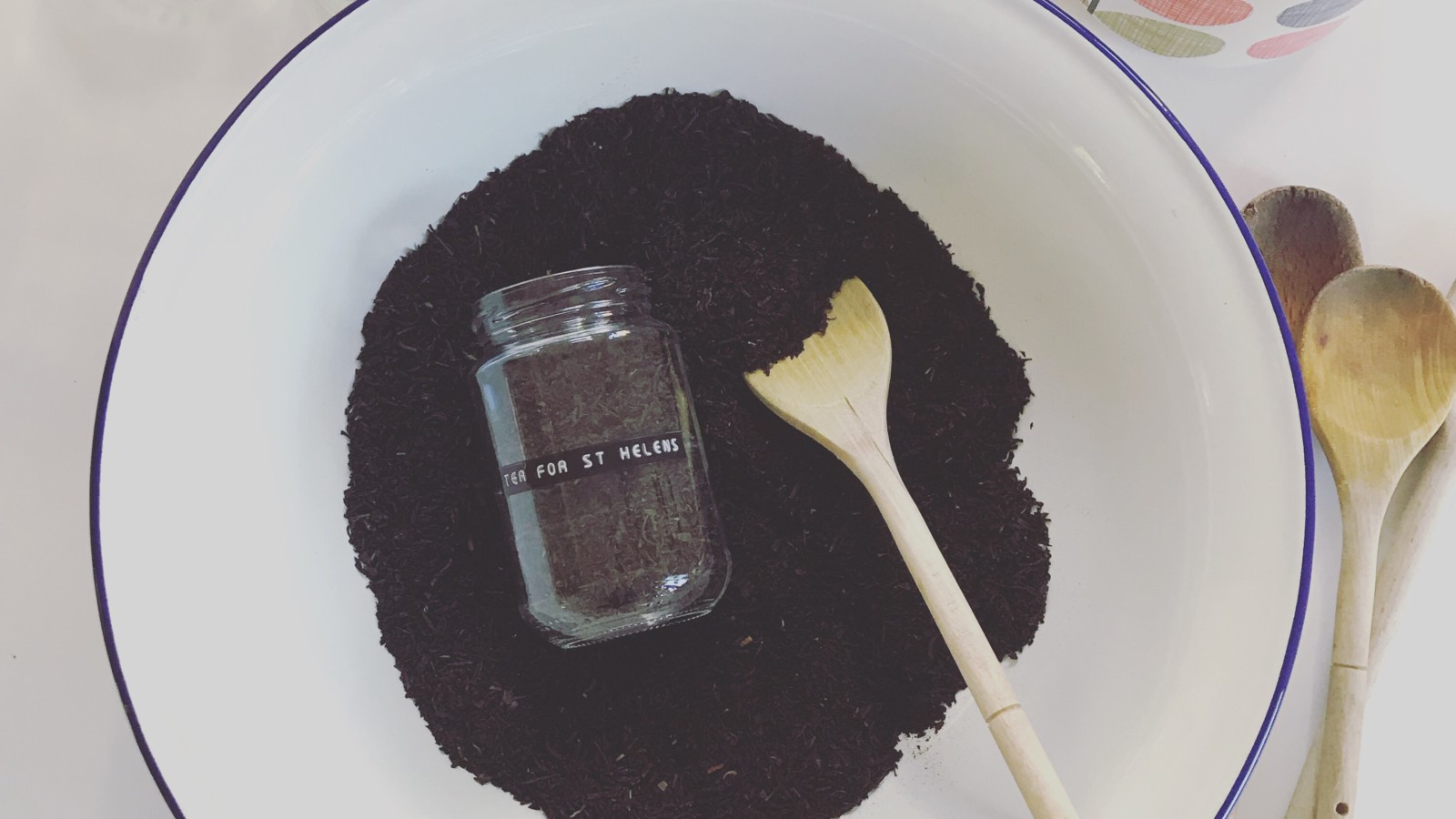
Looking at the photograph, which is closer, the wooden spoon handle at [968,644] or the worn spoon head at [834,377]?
the wooden spoon handle at [968,644]

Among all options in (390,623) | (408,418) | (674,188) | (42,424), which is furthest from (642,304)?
(42,424)

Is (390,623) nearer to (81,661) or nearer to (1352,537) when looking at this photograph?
(81,661)

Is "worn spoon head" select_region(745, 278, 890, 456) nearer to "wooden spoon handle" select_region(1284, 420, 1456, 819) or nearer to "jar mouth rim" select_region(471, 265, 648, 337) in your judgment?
"jar mouth rim" select_region(471, 265, 648, 337)

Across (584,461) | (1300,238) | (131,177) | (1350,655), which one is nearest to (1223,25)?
(1300,238)

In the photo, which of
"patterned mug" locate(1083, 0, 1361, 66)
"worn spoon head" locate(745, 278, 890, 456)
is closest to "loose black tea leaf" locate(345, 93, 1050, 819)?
"worn spoon head" locate(745, 278, 890, 456)

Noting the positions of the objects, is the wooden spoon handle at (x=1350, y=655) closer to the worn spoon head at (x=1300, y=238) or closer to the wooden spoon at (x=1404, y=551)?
the wooden spoon at (x=1404, y=551)

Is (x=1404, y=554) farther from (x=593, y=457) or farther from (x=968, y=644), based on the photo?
(x=593, y=457)

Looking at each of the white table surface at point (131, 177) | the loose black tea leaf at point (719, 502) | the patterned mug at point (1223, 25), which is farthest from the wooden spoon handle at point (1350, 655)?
the patterned mug at point (1223, 25)
